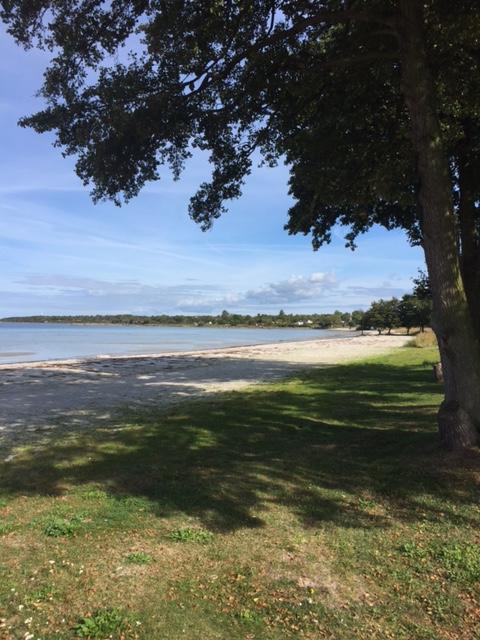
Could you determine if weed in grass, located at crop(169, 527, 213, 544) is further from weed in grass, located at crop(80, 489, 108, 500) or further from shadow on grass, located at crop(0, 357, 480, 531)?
weed in grass, located at crop(80, 489, 108, 500)

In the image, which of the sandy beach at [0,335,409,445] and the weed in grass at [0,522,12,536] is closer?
the weed in grass at [0,522,12,536]

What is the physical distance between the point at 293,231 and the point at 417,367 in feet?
31.3

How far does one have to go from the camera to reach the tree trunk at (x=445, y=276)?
20.7 ft

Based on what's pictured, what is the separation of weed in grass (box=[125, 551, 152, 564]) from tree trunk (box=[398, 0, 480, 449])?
12.5ft

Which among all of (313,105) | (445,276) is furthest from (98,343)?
(445,276)

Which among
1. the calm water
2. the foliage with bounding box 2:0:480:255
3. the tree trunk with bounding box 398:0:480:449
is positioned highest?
the foliage with bounding box 2:0:480:255

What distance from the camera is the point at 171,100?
8.08m

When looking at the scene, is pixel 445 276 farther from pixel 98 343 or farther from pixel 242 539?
pixel 98 343

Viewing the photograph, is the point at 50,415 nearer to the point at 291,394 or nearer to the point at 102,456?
the point at 102,456

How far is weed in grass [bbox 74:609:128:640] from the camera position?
3.28 meters

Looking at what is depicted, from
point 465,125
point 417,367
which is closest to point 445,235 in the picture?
point 465,125

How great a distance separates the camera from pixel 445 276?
6336 mm

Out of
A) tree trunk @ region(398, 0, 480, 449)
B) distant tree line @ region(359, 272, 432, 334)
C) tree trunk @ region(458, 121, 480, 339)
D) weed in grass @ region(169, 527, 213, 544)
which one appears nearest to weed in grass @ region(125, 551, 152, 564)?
weed in grass @ region(169, 527, 213, 544)

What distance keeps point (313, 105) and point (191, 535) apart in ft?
25.6
